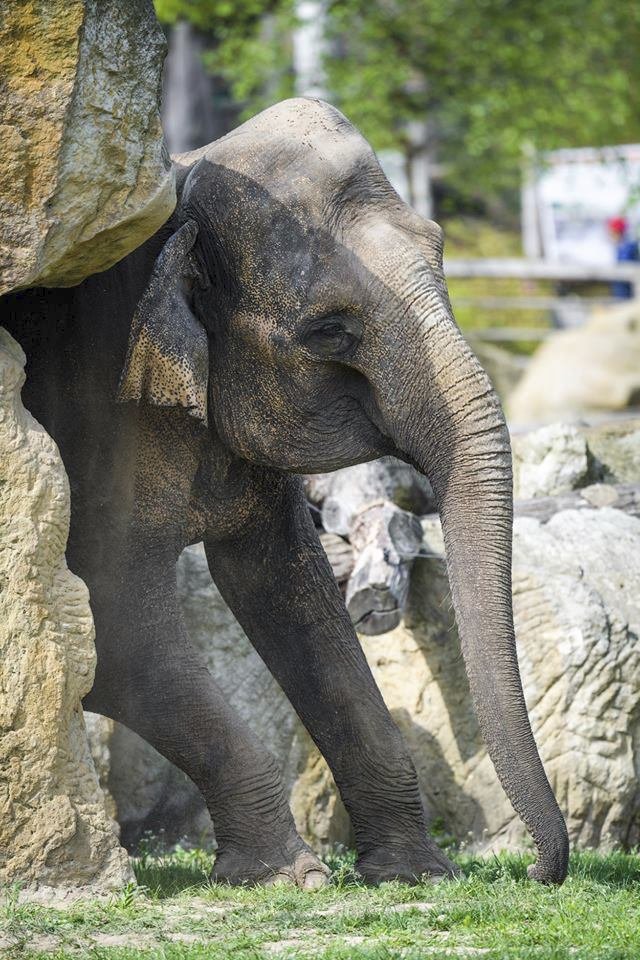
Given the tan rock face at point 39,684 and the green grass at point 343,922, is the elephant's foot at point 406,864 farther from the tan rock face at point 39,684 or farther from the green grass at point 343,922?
the tan rock face at point 39,684

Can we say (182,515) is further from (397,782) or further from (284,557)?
(397,782)

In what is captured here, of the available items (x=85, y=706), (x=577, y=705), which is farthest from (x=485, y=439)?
(x=577, y=705)

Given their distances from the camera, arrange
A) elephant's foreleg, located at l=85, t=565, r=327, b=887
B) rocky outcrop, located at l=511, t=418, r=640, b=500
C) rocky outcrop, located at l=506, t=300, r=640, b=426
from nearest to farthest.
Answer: elephant's foreleg, located at l=85, t=565, r=327, b=887
rocky outcrop, located at l=511, t=418, r=640, b=500
rocky outcrop, located at l=506, t=300, r=640, b=426

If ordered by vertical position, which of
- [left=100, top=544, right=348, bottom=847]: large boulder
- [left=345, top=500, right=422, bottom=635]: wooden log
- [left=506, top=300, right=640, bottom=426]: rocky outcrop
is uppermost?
[left=506, top=300, right=640, bottom=426]: rocky outcrop

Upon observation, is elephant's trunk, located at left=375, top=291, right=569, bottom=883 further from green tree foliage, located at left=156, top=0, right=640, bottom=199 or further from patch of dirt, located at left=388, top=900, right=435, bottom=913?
green tree foliage, located at left=156, top=0, right=640, bottom=199

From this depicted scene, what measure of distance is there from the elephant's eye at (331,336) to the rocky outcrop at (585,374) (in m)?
14.4

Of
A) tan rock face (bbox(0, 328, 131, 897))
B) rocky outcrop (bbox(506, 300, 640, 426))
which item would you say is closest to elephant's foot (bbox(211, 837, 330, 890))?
tan rock face (bbox(0, 328, 131, 897))

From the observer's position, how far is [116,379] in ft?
20.7

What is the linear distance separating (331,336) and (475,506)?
838 millimetres

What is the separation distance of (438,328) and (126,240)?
1132mm

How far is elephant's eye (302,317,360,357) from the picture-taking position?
20.0ft

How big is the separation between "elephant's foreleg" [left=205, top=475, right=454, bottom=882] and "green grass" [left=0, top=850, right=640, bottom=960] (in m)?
0.63

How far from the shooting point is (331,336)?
20.1 ft

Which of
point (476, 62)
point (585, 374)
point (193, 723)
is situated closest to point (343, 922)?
point (193, 723)
